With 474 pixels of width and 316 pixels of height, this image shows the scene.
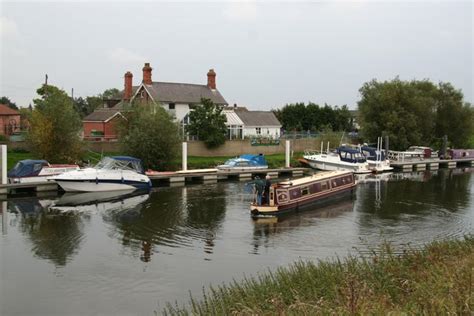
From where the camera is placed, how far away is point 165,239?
24688 millimetres

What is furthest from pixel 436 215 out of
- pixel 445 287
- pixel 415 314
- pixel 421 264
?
pixel 415 314

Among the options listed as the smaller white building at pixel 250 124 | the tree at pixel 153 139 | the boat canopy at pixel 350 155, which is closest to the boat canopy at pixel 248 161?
the tree at pixel 153 139

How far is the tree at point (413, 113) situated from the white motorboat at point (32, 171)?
1606 inches

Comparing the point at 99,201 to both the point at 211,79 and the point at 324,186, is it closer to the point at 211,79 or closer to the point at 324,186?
the point at 324,186

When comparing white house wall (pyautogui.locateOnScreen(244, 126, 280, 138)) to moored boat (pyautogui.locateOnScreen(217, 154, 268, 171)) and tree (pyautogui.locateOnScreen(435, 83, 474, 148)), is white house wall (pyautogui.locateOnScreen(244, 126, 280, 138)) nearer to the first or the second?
moored boat (pyautogui.locateOnScreen(217, 154, 268, 171))

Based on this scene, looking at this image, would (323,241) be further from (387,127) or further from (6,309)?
(387,127)

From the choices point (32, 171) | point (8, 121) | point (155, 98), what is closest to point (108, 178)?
point (32, 171)

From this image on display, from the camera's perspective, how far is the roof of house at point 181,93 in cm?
6738

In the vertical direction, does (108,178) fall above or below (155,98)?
below

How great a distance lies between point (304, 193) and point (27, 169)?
20.0 meters

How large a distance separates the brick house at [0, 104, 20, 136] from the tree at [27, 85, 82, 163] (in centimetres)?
2173

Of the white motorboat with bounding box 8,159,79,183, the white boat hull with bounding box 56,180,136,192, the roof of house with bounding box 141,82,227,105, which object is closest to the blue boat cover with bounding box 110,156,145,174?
the white boat hull with bounding box 56,180,136,192

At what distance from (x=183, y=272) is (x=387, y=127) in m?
52.4

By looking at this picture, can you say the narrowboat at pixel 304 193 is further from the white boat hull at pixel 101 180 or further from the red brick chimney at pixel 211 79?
the red brick chimney at pixel 211 79
